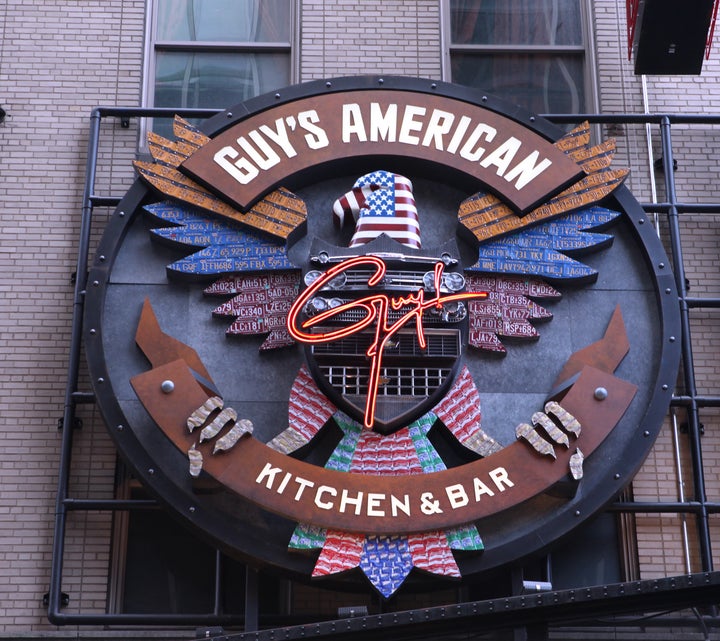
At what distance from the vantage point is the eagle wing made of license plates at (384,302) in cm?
1299

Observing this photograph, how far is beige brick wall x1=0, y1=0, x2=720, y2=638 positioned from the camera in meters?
13.9

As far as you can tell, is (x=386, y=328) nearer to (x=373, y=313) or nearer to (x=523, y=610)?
(x=373, y=313)

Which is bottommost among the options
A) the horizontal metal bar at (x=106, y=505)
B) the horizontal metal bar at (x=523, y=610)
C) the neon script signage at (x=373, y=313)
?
the horizontal metal bar at (x=523, y=610)

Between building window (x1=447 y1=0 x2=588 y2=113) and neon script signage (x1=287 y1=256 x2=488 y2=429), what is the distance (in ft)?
12.3

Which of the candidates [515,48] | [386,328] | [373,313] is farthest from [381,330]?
[515,48]

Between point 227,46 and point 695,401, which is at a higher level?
point 227,46

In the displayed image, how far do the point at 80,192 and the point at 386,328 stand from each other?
166 inches

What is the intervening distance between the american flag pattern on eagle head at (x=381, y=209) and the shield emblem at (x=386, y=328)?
1.19 feet

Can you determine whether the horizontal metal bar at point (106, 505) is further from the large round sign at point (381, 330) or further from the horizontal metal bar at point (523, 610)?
the horizontal metal bar at point (523, 610)

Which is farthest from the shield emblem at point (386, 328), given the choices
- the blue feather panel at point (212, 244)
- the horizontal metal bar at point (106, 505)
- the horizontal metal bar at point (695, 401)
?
the horizontal metal bar at point (695, 401)

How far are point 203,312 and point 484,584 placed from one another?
3.76 m

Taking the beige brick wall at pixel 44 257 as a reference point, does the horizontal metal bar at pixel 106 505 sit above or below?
below

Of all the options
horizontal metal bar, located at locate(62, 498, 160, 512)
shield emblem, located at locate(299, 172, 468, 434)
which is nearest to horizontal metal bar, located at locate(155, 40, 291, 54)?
shield emblem, located at locate(299, 172, 468, 434)

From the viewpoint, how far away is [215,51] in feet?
54.5
